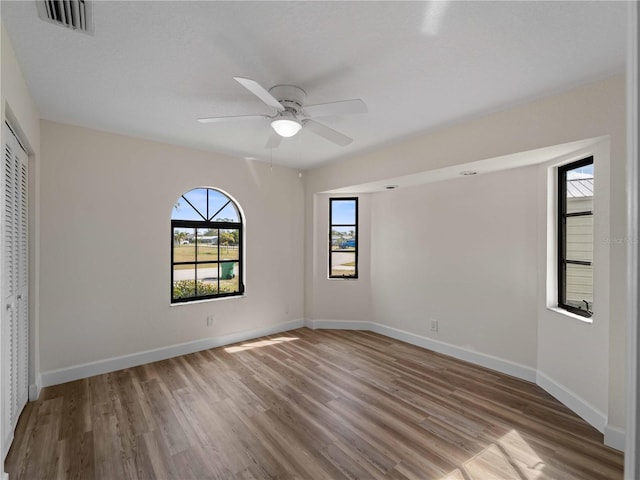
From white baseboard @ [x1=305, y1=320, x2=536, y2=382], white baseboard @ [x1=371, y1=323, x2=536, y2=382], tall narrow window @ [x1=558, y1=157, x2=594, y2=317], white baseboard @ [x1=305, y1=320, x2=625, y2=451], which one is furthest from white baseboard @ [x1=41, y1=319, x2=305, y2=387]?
tall narrow window @ [x1=558, y1=157, x2=594, y2=317]

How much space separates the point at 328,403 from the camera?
278cm

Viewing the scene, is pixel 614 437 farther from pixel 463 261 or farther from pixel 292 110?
pixel 292 110

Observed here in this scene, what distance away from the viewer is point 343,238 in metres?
5.11

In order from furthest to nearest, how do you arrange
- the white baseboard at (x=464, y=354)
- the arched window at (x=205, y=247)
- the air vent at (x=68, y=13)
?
the arched window at (x=205, y=247) → the white baseboard at (x=464, y=354) → the air vent at (x=68, y=13)

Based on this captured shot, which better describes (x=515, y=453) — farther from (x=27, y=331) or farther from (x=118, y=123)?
(x=118, y=123)

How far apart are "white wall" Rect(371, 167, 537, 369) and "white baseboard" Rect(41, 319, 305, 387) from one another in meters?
1.98

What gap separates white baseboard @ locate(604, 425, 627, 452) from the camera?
2.15 metres

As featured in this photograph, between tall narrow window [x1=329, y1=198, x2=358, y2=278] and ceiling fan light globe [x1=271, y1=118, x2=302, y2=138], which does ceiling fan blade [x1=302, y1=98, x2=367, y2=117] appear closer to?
ceiling fan light globe [x1=271, y1=118, x2=302, y2=138]

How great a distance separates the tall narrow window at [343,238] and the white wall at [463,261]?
1.13ft

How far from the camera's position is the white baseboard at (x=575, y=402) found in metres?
2.37

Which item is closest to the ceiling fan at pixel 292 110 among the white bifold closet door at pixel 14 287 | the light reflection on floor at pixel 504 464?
the white bifold closet door at pixel 14 287

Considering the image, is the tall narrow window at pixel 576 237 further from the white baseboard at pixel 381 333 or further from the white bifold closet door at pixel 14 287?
the white bifold closet door at pixel 14 287

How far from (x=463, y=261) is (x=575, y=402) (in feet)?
5.47

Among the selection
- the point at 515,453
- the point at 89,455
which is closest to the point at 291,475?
the point at 89,455
